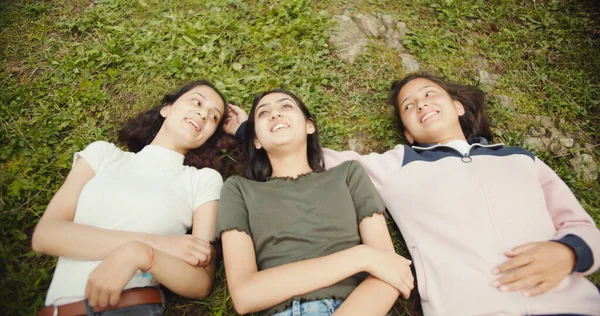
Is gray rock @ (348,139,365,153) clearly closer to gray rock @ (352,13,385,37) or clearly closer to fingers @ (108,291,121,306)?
gray rock @ (352,13,385,37)

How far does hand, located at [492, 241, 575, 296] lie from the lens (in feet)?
8.20

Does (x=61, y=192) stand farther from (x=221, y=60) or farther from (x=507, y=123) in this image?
(x=507, y=123)

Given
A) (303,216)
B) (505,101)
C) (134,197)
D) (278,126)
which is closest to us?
(303,216)

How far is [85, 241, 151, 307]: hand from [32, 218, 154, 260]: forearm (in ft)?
0.81

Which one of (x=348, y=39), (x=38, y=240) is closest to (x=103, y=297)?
(x=38, y=240)

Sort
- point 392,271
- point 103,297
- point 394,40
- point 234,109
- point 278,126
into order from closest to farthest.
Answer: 1. point 103,297
2. point 392,271
3. point 278,126
4. point 234,109
5. point 394,40

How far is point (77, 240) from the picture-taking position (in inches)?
102

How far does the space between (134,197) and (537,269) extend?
3.27 metres

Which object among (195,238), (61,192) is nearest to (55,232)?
(61,192)

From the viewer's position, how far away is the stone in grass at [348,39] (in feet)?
15.6

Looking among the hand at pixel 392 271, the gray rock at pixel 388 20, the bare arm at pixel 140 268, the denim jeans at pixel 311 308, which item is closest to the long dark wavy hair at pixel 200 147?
the bare arm at pixel 140 268

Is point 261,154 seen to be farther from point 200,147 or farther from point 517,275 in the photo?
point 517,275

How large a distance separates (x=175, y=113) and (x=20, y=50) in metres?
3.24

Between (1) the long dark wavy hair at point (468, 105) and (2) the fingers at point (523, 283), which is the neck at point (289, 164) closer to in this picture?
(1) the long dark wavy hair at point (468, 105)
